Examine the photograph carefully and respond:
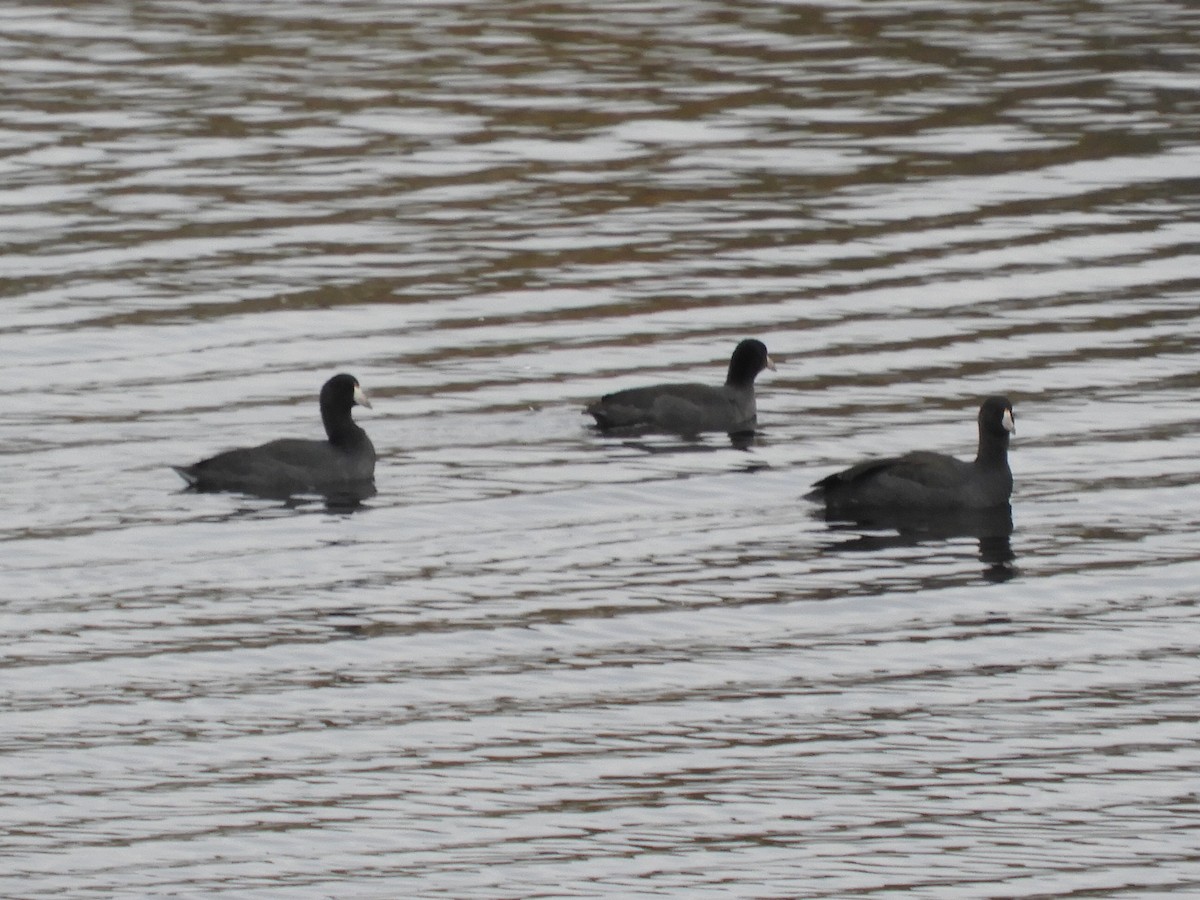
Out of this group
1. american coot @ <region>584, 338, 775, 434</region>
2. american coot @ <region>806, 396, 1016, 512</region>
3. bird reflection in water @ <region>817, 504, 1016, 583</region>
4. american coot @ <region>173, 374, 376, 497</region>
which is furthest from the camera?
american coot @ <region>584, 338, 775, 434</region>

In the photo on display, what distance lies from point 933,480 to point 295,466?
413 centimetres

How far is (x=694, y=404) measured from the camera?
2009cm

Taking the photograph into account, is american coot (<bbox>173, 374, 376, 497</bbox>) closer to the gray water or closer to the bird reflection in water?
the gray water

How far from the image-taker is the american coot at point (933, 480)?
1747 centimetres

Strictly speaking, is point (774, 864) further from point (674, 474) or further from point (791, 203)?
point (791, 203)

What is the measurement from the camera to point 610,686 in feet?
45.5

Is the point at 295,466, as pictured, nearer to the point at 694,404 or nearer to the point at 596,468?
the point at 596,468

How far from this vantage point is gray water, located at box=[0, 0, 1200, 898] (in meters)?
12.0

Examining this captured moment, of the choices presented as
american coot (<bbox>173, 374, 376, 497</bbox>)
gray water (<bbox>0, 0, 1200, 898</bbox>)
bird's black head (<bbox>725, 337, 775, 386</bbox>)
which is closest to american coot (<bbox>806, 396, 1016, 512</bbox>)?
gray water (<bbox>0, 0, 1200, 898</bbox>)

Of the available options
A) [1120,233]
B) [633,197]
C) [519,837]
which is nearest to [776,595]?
[519,837]

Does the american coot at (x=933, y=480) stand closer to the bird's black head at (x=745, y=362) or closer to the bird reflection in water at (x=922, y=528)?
the bird reflection in water at (x=922, y=528)

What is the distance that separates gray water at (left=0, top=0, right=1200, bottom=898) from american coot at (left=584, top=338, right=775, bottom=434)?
204mm

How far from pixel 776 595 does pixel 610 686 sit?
6.41 ft

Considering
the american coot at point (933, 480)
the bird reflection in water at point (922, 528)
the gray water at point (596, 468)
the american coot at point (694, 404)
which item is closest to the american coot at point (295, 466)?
the gray water at point (596, 468)
